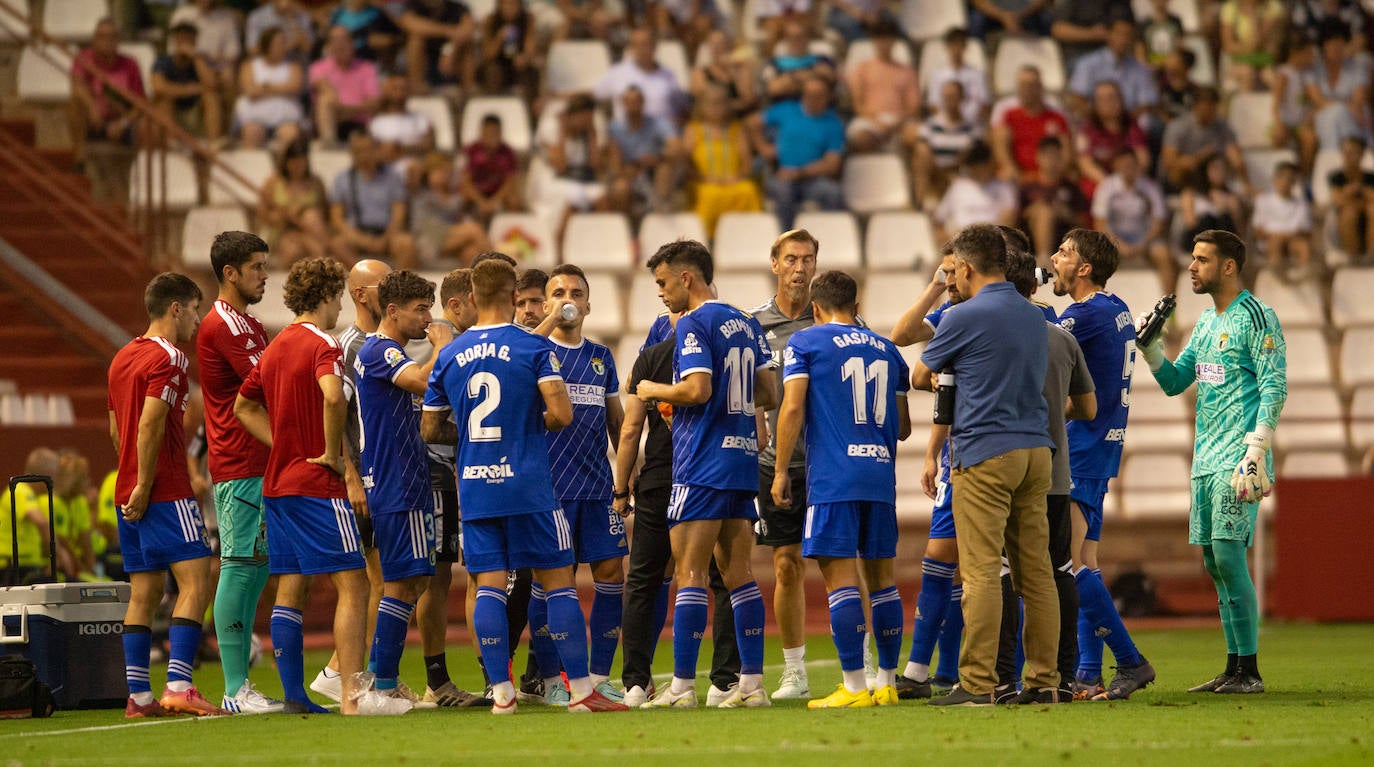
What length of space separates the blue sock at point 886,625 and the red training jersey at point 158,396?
12.3 feet

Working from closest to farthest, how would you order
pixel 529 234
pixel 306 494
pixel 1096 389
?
1. pixel 306 494
2. pixel 1096 389
3. pixel 529 234

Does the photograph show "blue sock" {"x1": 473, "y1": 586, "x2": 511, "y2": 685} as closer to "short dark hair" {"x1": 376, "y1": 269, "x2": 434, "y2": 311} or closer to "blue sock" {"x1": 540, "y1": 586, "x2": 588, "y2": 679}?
"blue sock" {"x1": 540, "y1": 586, "x2": 588, "y2": 679}

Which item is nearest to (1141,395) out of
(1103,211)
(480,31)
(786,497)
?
(1103,211)

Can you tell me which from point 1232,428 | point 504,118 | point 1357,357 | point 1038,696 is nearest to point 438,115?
point 504,118

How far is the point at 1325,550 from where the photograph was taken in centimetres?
1603

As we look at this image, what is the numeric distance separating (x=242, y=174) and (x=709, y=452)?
37.0 ft

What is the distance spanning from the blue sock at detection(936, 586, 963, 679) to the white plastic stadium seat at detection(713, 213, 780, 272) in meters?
9.01

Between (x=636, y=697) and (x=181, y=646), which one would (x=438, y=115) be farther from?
(x=636, y=697)

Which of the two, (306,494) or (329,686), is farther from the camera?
(329,686)

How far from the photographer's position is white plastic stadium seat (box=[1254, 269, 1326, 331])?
18.7m

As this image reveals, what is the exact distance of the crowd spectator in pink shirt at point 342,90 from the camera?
19.5 meters

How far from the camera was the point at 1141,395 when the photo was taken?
18125 millimetres

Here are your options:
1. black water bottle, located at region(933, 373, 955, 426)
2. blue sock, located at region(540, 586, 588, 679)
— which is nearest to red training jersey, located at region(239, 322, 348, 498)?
blue sock, located at region(540, 586, 588, 679)

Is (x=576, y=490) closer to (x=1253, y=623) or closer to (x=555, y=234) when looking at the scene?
(x=1253, y=623)
